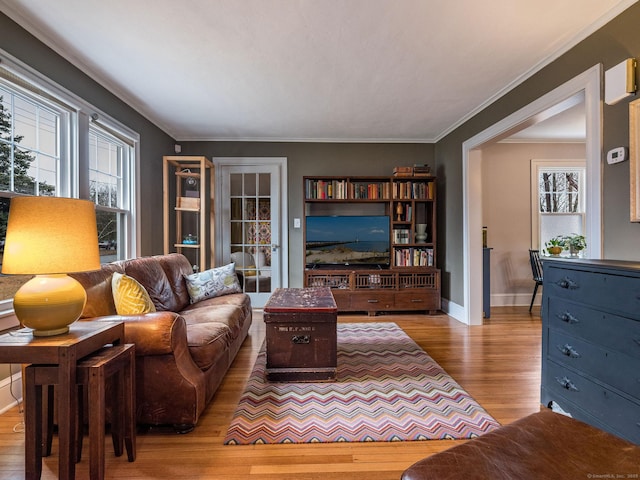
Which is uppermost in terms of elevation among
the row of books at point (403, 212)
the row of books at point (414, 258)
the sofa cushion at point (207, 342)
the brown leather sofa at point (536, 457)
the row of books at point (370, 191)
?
the row of books at point (370, 191)

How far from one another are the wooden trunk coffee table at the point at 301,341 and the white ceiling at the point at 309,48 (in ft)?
6.21

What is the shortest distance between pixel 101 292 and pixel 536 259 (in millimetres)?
4991

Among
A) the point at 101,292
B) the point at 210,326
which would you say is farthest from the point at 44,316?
the point at 210,326

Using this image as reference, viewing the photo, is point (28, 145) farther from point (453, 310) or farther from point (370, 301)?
point (453, 310)

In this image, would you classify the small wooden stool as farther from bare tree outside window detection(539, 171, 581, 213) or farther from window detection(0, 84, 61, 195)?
bare tree outside window detection(539, 171, 581, 213)

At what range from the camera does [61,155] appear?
255 centimetres

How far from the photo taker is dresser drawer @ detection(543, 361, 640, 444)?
1438 millimetres

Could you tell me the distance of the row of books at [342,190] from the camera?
452cm

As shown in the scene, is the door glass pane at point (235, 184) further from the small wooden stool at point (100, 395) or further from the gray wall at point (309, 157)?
the small wooden stool at point (100, 395)

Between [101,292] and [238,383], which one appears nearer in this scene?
[101,292]

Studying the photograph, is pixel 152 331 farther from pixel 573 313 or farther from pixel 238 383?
pixel 573 313

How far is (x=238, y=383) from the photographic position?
2379 mm

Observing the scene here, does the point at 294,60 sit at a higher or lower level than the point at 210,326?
higher

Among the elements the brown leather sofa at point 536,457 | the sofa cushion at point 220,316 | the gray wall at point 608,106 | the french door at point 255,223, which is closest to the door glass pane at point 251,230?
the french door at point 255,223
